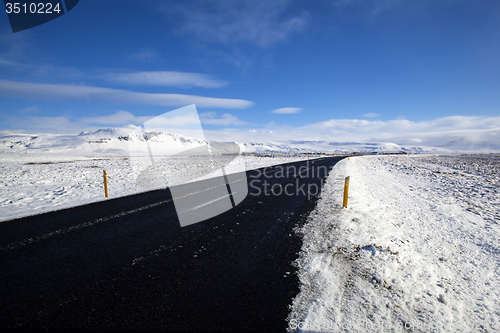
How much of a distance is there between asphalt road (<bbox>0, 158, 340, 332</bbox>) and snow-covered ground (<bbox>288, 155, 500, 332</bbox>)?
16.2 inches

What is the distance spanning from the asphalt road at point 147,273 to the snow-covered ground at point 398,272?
411 mm

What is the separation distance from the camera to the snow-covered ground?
9.01 feet

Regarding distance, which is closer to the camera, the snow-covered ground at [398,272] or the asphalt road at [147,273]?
the asphalt road at [147,273]

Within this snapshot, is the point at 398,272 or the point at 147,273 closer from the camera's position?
the point at 147,273

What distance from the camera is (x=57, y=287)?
10.6ft

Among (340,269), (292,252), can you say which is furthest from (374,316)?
(292,252)

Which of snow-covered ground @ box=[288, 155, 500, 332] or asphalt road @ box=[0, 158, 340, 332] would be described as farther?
snow-covered ground @ box=[288, 155, 500, 332]

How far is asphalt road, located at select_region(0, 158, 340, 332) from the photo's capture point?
263 cm

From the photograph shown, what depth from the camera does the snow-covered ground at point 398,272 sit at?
2746 millimetres

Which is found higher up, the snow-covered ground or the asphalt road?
the asphalt road

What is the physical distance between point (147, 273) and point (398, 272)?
4.03 meters

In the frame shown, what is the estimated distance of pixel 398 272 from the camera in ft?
12.5

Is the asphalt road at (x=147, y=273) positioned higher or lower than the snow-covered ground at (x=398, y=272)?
higher

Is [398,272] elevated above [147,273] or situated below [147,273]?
below
